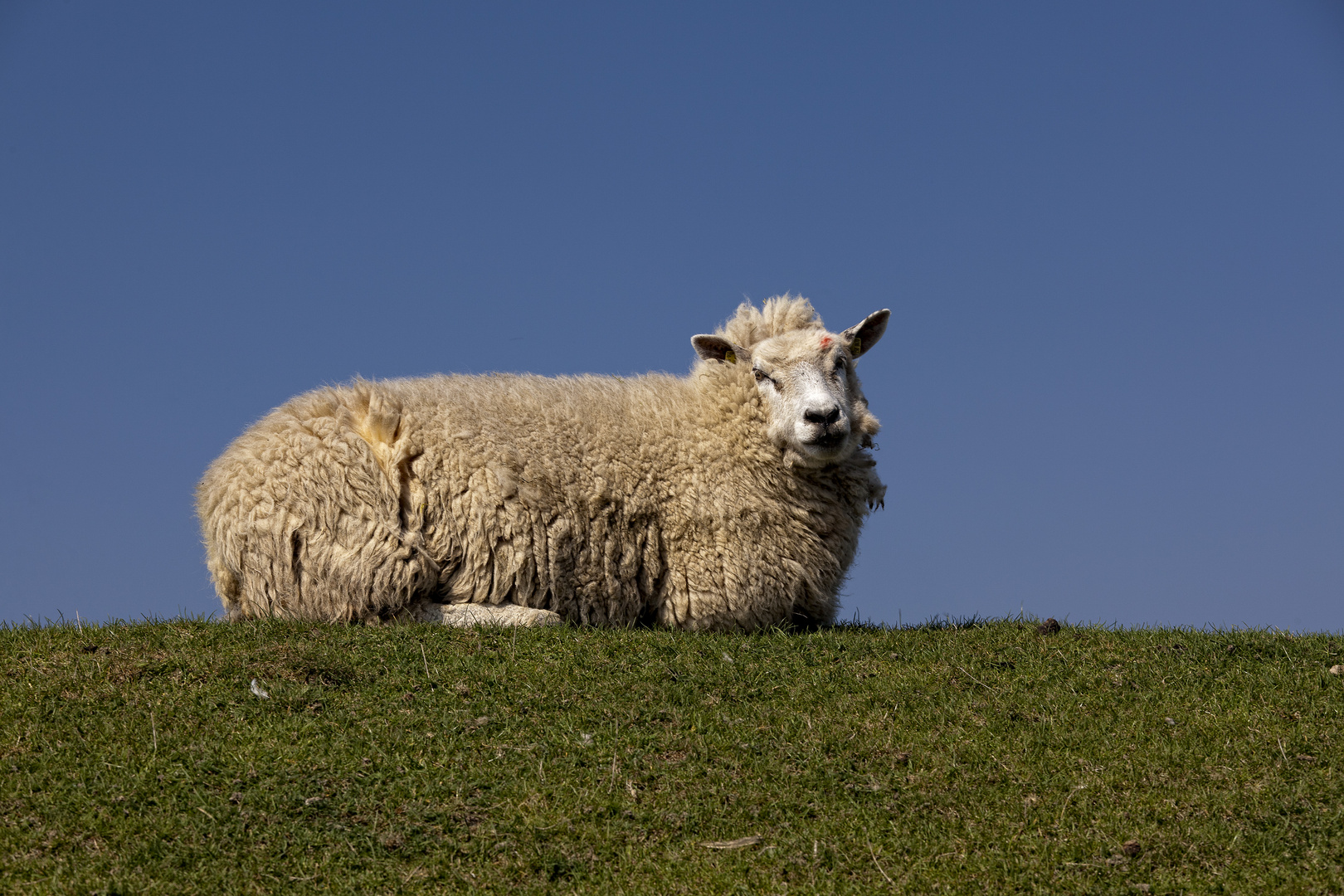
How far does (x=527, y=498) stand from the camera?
33.0 ft

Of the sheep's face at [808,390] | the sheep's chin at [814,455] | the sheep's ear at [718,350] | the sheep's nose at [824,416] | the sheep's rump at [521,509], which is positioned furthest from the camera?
the sheep's ear at [718,350]

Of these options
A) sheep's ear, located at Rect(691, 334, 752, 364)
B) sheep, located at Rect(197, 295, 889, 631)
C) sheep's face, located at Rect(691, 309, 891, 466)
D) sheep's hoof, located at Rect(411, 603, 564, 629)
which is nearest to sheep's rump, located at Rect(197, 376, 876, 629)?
sheep, located at Rect(197, 295, 889, 631)

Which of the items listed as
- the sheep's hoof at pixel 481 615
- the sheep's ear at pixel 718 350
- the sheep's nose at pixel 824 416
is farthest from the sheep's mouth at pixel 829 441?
the sheep's hoof at pixel 481 615

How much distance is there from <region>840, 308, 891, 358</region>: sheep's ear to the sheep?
0.05m

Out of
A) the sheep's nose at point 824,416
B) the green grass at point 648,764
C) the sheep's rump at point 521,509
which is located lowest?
the green grass at point 648,764

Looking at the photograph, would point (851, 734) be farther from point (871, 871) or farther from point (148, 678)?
point (148, 678)

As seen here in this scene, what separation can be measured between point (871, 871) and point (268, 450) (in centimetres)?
615

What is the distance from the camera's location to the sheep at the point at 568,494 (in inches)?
386

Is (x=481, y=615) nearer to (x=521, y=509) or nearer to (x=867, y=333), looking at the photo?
(x=521, y=509)

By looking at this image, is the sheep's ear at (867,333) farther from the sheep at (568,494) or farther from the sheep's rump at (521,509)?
the sheep's rump at (521,509)

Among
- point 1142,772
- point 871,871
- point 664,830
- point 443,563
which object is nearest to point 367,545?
point 443,563

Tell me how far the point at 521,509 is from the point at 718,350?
9.13 ft

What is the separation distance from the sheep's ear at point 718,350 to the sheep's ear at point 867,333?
103 centimetres

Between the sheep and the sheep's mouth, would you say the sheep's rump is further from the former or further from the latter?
the sheep's mouth
